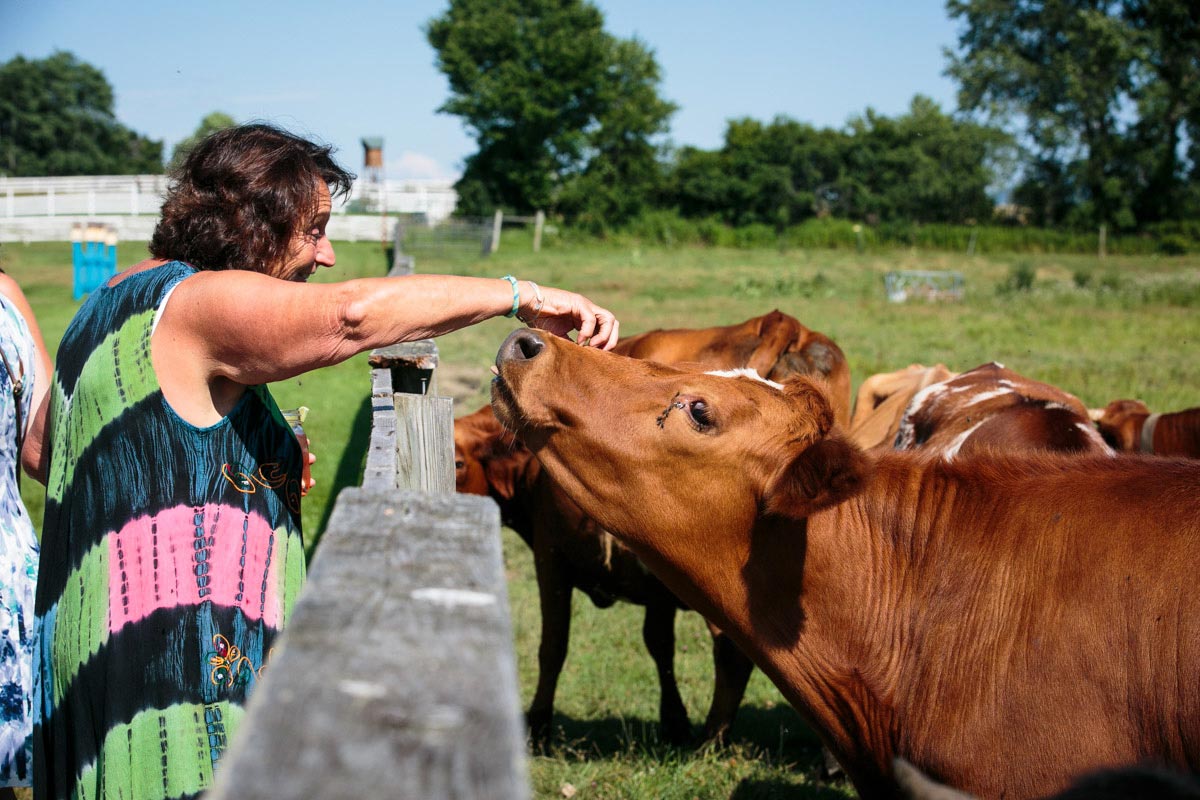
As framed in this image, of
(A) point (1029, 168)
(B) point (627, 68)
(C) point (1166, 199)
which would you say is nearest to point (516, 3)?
(B) point (627, 68)

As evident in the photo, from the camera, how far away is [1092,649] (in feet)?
7.48

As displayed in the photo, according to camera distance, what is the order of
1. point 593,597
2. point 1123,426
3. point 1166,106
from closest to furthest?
point 593,597 → point 1123,426 → point 1166,106

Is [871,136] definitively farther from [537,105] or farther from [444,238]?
[444,238]

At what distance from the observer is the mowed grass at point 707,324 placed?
180 inches

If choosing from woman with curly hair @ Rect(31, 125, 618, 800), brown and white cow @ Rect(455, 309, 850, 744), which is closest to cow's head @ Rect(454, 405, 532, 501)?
brown and white cow @ Rect(455, 309, 850, 744)

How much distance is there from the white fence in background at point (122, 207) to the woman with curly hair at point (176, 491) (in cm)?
1996

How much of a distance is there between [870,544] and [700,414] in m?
0.61

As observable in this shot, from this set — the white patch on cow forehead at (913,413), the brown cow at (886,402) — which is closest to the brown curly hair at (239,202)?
the white patch on cow forehead at (913,413)

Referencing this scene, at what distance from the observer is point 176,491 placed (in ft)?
6.83

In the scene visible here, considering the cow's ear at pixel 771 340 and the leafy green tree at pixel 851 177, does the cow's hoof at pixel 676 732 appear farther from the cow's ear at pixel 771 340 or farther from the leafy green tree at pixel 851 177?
the leafy green tree at pixel 851 177

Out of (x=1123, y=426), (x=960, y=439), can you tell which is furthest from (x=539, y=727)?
(x=1123, y=426)

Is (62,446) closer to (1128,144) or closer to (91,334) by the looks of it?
(91,334)

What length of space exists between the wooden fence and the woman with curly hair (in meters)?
0.86

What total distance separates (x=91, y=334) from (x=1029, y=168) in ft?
188
